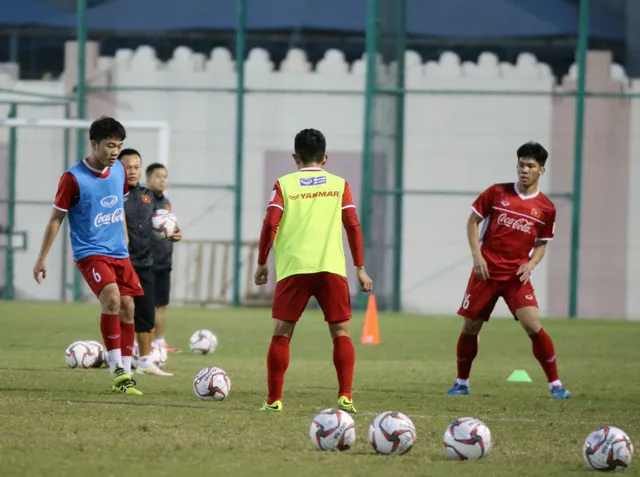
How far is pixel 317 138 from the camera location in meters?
9.00

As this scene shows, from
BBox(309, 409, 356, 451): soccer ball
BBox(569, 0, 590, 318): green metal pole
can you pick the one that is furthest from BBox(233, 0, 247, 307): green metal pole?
BBox(309, 409, 356, 451): soccer ball

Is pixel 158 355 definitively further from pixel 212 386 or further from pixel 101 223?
pixel 212 386

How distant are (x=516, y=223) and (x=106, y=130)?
3364mm

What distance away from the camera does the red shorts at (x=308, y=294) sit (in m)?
8.88

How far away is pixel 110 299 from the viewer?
10023 millimetres

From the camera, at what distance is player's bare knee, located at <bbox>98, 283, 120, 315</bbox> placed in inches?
395

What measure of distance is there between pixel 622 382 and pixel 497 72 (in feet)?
41.7

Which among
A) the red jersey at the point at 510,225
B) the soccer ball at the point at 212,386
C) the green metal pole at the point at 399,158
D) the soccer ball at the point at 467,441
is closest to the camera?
the soccer ball at the point at 467,441

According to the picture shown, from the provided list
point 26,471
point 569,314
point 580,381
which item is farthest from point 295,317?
point 569,314

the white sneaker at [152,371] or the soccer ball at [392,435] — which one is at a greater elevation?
the soccer ball at [392,435]

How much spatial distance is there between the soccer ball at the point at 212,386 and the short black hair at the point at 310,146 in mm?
1691

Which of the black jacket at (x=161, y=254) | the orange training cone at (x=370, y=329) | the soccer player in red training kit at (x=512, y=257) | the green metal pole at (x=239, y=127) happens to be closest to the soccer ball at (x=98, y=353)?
the black jacket at (x=161, y=254)

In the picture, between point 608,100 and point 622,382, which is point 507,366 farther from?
point 608,100

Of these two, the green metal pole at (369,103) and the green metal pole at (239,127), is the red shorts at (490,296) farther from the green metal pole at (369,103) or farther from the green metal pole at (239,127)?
the green metal pole at (239,127)
